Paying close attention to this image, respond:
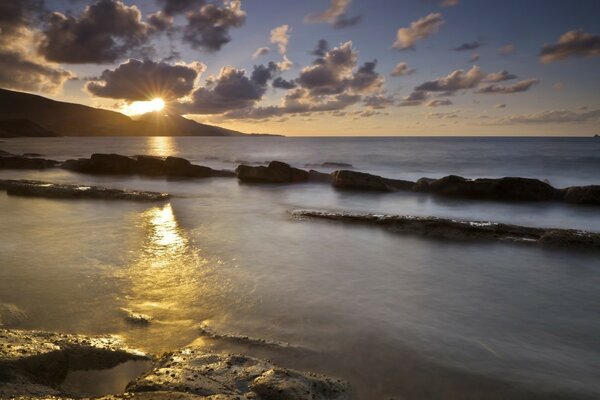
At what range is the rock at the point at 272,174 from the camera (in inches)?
1130

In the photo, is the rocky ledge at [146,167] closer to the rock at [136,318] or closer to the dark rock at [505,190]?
the dark rock at [505,190]

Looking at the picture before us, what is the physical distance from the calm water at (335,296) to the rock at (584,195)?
4850 mm

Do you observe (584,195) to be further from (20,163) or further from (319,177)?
(20,163)

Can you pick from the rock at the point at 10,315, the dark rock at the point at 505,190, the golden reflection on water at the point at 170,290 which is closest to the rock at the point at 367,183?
the dark rock at the point at 505,190

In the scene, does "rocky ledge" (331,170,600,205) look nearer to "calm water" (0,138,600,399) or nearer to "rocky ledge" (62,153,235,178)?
"calm water" (0,138,600,399)

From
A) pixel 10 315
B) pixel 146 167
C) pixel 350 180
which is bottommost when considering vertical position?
pixel 10 315

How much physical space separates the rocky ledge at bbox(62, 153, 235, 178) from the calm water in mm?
16437

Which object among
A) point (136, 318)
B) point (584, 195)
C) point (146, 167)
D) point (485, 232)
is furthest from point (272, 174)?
point (136, 318)

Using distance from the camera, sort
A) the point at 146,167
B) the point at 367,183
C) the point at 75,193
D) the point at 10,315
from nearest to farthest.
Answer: the point at 10,315 → the point at 75,193 → the point at 367,183 → the point at 146,167

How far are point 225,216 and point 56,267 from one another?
800 centimetres

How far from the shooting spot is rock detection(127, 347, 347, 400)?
4.17 meters

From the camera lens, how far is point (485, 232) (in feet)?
42.4

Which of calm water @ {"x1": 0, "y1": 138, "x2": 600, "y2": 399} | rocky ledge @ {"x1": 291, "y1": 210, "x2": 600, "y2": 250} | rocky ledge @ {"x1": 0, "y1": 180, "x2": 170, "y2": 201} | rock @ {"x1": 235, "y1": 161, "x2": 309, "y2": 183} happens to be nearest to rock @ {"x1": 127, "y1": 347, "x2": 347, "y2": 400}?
calm water @ {"x1": 0, "y1": 138, "x2": 600, "y2": 399}

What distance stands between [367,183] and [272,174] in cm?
759
